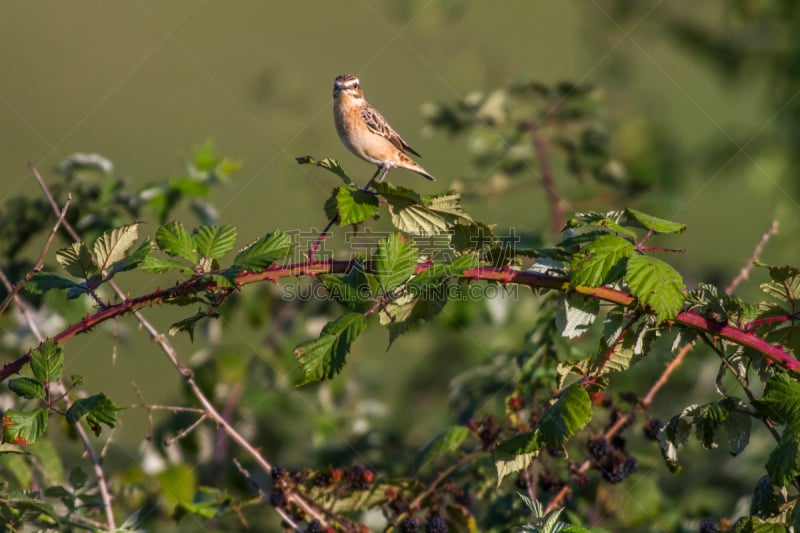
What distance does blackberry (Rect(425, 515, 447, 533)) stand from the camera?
2275 mm

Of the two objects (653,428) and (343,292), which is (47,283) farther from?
(653,428)

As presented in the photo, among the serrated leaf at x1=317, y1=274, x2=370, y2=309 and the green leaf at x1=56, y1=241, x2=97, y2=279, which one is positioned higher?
the serrated leaf at x1=317, y1=274, x2=370, y2=309

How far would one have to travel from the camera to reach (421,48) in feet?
20.5

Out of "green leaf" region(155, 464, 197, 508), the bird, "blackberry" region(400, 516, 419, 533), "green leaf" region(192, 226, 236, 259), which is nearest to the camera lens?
"green leaf" region(192, 226, 236, 259)

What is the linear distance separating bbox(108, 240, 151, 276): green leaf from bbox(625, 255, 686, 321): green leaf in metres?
1.01

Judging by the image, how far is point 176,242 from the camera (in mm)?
1979

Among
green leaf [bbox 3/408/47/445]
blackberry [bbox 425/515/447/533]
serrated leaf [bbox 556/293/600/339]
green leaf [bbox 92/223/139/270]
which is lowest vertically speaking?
green leaf [bbox 3/408/47/445]

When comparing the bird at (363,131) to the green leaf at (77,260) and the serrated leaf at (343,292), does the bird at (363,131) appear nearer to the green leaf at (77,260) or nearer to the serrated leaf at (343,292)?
the green leaf at (77,260)

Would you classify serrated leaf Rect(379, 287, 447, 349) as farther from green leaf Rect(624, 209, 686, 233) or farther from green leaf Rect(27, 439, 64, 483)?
green leaf Rect(27, 439, 64, 483)

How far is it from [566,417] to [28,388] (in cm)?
112

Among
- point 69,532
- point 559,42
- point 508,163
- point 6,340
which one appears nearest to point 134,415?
point 6,340

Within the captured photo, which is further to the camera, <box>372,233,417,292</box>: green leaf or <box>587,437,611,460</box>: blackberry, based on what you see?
<box>587,437,611,460</box>: blackberry

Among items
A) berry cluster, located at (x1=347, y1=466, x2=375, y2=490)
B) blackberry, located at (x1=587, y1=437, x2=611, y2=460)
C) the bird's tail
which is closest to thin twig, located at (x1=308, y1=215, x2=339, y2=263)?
berry cluster, located at (x1=347, y1=466, x2=375, y2=490)

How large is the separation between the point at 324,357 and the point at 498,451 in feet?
2.18
